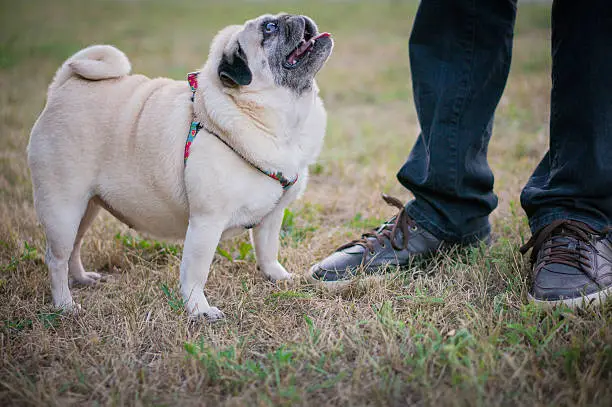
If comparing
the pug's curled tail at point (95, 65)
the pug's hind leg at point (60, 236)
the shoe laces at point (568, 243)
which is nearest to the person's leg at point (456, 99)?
the shoe laces at point (568, 243)

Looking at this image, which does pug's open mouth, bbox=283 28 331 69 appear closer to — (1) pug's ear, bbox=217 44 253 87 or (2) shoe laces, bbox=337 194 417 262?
(1) pug's ear, bbox=217 44 253 87

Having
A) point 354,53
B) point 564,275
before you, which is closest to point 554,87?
point 564,275

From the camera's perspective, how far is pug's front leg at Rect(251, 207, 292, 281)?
2621 millimetres

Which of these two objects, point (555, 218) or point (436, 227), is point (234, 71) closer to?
point (436, 227)


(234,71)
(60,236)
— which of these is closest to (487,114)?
(234,71)

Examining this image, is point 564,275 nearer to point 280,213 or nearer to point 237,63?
point 280,213

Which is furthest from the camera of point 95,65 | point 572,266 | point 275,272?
point 275,272

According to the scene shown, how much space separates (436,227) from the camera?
255 centimetres

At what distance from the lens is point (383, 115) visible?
232 inches

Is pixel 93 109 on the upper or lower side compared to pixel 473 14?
lower

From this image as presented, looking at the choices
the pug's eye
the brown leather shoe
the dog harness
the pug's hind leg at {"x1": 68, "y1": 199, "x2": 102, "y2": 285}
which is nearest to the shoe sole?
the brown leather shoe

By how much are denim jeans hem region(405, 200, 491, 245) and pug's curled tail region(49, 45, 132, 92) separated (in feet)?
5.10

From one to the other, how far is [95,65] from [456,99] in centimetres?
167

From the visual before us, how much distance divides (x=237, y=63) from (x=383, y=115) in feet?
12.6
